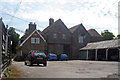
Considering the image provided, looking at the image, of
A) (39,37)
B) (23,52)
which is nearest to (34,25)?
(39,37)

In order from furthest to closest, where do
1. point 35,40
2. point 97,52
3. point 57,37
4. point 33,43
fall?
1. point 57,37
2. point 97,52
3. point 35,40
4. point 33,43

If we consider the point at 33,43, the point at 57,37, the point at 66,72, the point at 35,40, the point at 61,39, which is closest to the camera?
the point at 66,72

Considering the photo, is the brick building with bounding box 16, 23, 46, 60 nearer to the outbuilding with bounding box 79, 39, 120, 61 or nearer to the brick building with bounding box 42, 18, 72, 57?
the brick building with bounding box 42, 18, 72, 57

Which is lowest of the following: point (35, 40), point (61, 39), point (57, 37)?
point (35, 40)

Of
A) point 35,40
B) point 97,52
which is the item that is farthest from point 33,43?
point 97,52

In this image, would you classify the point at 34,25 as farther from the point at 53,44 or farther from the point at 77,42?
the point at 77,42

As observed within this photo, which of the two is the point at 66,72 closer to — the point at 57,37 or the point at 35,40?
the point at 35,40

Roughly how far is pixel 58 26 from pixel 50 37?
366 centimetres

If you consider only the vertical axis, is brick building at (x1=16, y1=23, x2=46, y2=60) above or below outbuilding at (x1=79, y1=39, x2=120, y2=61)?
above

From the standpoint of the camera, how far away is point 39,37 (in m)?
35.8

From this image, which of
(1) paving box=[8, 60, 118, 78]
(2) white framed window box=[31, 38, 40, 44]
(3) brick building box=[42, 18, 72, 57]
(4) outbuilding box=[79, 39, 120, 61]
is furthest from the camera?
(3) brick building box=[42, 18, 72, 57]

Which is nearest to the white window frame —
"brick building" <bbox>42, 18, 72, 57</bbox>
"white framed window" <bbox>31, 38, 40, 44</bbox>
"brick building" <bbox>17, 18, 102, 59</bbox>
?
"white framed window" <bbox>31, 38, 40, 44</bbox>

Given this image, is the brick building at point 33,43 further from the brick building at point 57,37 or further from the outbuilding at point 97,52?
the outbuilding at point 97,52

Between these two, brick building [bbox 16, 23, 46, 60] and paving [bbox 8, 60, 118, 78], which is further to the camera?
brick building [bbox 16, 23, 46, 60]
